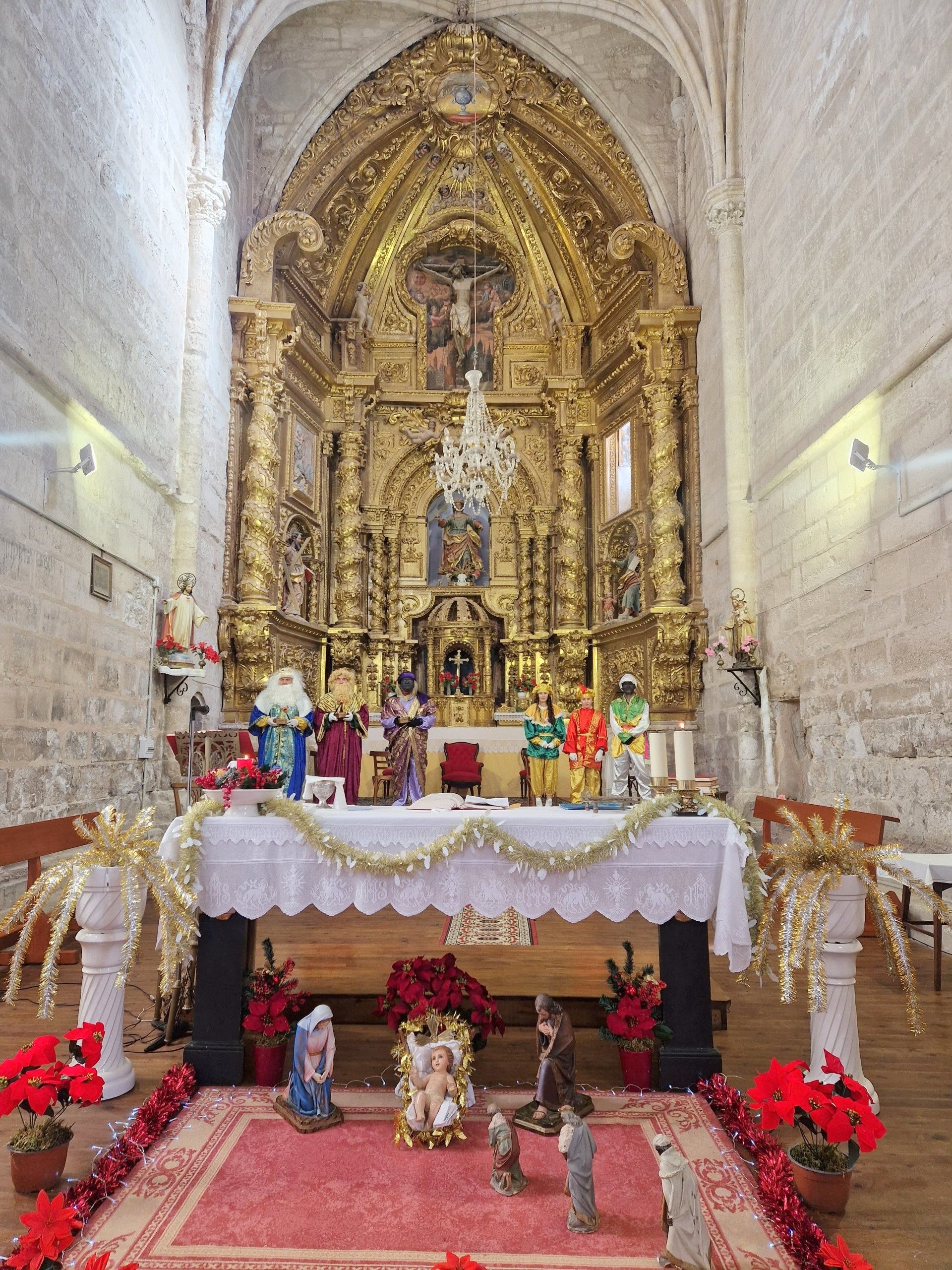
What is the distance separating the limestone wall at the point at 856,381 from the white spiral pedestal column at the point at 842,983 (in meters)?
1.76

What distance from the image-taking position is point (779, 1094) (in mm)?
2852

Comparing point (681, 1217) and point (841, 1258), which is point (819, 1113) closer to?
point (841, 1258)

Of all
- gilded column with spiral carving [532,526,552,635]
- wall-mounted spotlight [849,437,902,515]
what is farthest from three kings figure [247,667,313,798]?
gilded column with spiral carving [532,526,552,635]

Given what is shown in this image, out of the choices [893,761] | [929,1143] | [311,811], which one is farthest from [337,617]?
[929,1143]

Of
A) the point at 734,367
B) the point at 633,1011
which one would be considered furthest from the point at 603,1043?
the point at 734,367

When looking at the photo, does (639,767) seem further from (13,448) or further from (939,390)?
(13,448)

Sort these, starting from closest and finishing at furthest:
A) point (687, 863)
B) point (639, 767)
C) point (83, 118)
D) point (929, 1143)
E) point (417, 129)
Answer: point (929, 1143) < point (687, 863) < point (83, 118) < point (639, 767) < point (417, 129)

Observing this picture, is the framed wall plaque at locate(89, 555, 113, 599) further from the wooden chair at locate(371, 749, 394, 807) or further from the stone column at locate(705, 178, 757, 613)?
the stone column at locate(705, 178, 757, 613)

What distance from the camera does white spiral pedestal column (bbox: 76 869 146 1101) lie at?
354 cm

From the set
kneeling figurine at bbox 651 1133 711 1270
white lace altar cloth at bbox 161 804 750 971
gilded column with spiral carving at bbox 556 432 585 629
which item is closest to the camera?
kneeling figurine at bbox 651 1133 711 1270

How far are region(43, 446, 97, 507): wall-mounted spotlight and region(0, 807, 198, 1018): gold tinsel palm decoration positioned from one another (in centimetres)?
425

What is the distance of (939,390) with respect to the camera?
6.02 meters

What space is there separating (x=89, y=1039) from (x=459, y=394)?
588 inches

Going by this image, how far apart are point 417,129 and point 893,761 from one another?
13.8 meters
